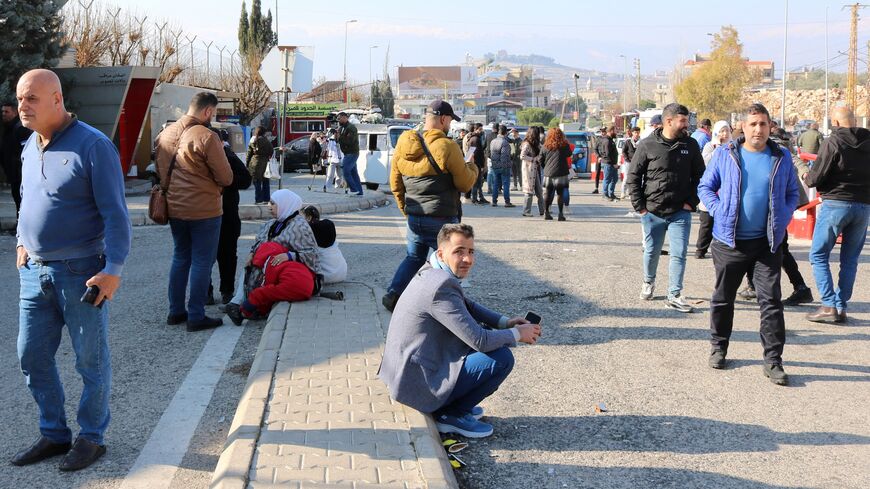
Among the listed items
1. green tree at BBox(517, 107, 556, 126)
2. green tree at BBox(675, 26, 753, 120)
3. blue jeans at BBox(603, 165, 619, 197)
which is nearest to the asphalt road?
blue jeans at BBox(603, 165, 619, 197)

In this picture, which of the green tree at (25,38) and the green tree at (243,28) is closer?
the green tree at (25,38)

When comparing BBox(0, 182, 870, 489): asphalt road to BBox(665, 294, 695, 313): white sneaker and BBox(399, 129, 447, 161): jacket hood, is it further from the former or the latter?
BBox(399, 129, 447, 161): jacket hood

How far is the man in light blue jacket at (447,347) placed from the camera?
15.5 feet

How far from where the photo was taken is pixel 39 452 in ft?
15.0

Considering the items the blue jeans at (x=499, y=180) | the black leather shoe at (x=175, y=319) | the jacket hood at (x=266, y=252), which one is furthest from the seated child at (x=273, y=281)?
the blue jeans at (x=499, y=180)

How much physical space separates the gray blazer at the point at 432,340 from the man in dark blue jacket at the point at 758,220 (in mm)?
2312

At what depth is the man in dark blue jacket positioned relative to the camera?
614 cm

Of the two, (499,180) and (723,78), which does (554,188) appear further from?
(723,78)

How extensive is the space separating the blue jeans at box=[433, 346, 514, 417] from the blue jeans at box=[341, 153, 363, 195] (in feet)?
Result: 53.7

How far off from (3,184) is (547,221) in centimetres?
1312

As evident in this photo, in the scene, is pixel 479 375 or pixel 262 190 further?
pixel 262 190

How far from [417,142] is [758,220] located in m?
2.90

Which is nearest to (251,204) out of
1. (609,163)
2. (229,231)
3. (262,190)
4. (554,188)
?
(262,190)

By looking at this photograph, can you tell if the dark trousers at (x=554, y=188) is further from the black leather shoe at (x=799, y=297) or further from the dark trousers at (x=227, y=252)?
the dark trousers at (x=227, y=252)
